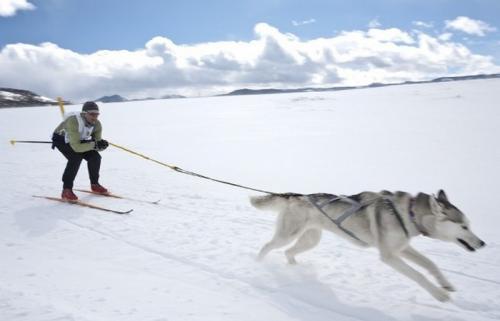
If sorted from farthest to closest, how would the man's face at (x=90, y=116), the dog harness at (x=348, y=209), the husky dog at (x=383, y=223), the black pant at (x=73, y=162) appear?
1. the black pant at (x=73, y=162)
2. the man's face at (x=90, y=116)
3. the dog harness at (x=348, y=209)
4. the husky dog at (x=383, y=223)

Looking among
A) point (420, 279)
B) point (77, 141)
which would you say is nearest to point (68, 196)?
point (77, 141)

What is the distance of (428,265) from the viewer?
391 cm

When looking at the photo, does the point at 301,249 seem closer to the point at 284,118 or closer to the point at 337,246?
the point at 337,246

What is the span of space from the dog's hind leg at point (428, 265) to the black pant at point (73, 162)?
594 cm

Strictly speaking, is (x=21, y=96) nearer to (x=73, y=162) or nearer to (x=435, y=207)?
(x=73, y=162)

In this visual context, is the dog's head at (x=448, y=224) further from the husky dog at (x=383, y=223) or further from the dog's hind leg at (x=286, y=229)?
the dog's hind leg at (x=286, y=229)

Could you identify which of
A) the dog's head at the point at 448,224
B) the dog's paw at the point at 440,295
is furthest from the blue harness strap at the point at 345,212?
the dog's paw at the point at 440,295

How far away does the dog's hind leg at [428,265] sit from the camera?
12.5 ft

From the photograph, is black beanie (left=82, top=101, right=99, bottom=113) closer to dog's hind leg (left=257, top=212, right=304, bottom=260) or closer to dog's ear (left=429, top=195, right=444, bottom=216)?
dog's hind leg (left=257, top=212, right=304, bottom=260)

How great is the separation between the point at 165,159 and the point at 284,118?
1453cm

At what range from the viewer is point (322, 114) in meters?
28.8

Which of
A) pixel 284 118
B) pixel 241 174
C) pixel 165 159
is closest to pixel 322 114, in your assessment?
pixel 284 118

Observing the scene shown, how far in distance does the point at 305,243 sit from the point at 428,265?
1379 millimetres

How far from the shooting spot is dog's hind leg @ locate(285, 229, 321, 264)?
4742 mm
